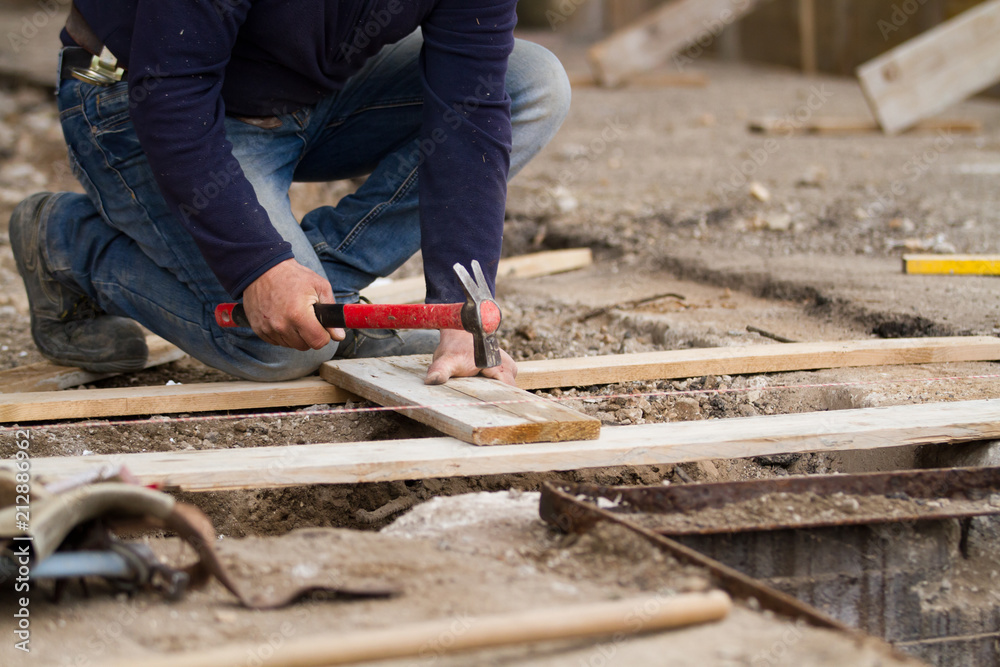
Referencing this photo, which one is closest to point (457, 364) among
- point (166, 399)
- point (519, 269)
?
point (166, 399)

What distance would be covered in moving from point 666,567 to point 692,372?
1168mm

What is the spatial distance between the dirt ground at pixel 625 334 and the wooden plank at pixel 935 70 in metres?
0.28

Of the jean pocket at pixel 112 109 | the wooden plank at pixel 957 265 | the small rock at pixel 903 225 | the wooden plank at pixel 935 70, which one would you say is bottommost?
the wooden plank at pixel 957 265

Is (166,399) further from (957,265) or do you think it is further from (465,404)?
(957,265)

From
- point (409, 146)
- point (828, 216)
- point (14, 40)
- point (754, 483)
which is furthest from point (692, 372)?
point (14, 40)

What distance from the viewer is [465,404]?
2.07 metres

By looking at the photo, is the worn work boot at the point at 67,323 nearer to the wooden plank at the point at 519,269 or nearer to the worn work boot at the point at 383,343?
the worn work boot at the point at 383,343

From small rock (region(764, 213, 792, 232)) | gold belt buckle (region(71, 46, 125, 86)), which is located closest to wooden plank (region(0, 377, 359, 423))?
gold belt buckle (region(71, 46, 125, 86))

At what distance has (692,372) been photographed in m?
2.56

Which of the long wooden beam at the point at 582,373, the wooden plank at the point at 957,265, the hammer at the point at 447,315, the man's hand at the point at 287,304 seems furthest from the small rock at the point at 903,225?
the man's hand at the point at 287,304

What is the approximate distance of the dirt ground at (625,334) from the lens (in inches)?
52.3

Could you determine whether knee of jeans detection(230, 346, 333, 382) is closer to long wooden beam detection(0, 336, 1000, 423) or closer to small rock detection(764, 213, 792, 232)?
long wooden beam detection(0, 336, 1000, 423)

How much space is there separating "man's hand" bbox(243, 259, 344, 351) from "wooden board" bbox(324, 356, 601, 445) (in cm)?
26

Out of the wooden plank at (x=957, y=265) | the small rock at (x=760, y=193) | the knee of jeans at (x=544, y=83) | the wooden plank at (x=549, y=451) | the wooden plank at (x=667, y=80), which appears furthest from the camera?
the wooden plank at (x=667, y=80)
